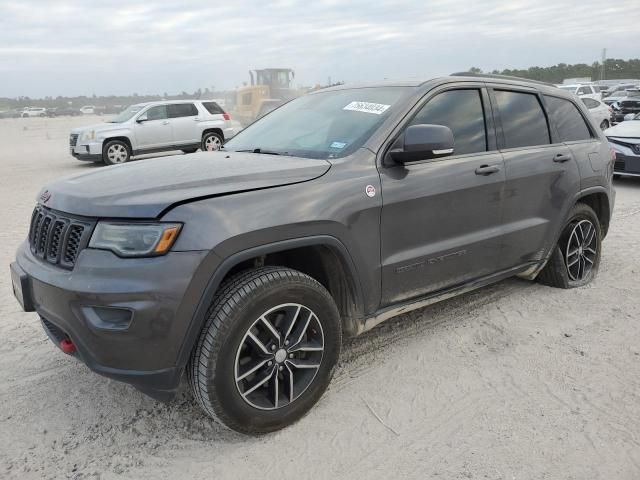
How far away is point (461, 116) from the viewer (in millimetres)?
3654

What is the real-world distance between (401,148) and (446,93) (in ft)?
2.43

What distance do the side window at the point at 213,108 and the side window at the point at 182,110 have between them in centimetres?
46

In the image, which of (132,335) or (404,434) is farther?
(404,434)

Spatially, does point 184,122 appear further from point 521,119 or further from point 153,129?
point 521,119

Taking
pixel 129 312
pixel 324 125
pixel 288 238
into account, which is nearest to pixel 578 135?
pixel 324 125

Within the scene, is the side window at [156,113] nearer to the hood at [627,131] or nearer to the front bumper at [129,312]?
the hood at [627,131]

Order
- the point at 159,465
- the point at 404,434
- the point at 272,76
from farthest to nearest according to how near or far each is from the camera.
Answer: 1. the point at 272,76
2. the point at 404,434
3. the point at 159,465

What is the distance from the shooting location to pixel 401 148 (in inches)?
122

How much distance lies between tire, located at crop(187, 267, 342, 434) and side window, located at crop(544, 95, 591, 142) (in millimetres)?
2739

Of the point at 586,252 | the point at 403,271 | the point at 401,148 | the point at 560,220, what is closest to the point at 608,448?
the point at 403,271

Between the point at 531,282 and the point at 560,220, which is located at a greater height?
the point at 560,220

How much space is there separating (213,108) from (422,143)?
14.3 meters

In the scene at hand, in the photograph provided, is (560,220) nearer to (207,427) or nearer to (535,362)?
(535,362)

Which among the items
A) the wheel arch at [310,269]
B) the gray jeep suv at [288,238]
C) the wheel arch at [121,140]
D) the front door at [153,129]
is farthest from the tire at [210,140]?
the wheel arch at [310,269]
